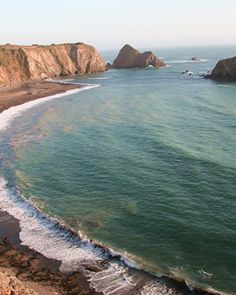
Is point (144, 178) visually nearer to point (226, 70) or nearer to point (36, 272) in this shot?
point (36, 272)

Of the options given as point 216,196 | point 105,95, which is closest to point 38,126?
point 105,95

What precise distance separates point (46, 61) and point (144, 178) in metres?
97.7

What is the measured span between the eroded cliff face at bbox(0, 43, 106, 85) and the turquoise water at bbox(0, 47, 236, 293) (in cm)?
4513

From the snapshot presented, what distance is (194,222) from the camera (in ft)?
91.4

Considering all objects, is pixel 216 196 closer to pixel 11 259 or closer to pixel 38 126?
pixel 11 259

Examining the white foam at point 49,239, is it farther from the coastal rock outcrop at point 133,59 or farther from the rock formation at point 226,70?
the coastal rock outcrop at point 133,59

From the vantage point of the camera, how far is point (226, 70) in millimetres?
109250

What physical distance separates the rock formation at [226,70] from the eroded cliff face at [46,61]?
4549 cm

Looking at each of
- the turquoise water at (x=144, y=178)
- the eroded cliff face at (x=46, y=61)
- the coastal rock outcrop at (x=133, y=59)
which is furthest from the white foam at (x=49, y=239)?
the coastal rock outcrop at (x=133, y=59)

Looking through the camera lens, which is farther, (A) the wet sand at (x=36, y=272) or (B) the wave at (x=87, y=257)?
(B) the wave at (x=87, y=257)

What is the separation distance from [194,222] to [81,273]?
873 cm

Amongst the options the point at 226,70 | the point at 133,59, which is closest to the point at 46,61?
the point at 133,59

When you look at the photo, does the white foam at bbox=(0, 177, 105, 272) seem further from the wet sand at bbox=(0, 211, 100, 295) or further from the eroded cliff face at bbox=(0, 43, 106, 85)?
the eroded cliff face at bbox=(0, 43, 106, 85)

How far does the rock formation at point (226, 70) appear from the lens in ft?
354
